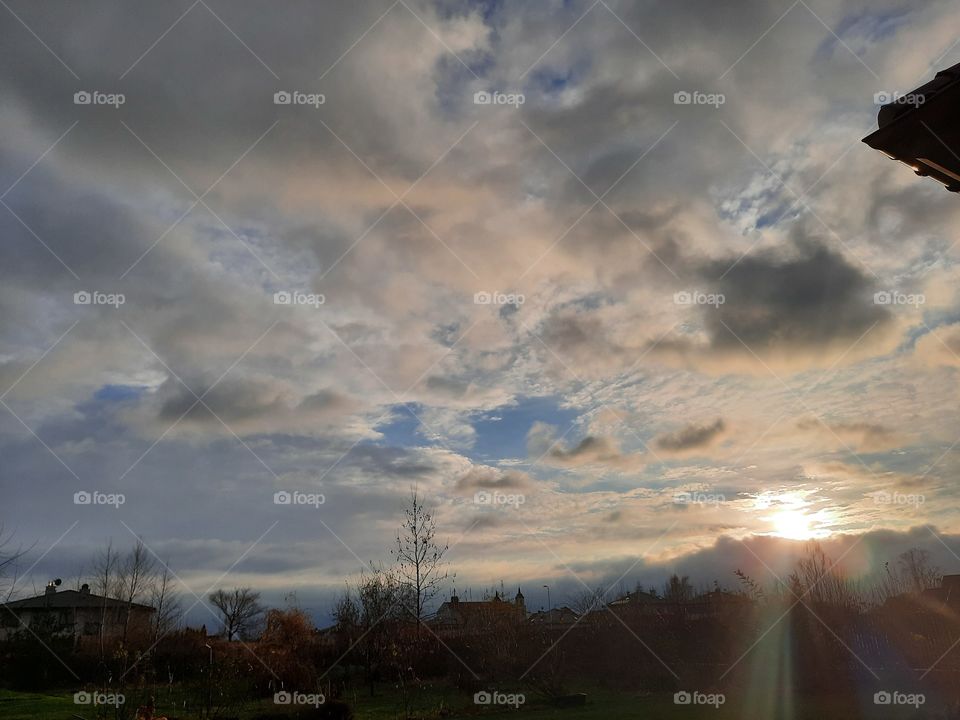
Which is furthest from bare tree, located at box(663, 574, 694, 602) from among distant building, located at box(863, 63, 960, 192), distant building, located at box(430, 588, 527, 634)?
distant building, located at box(863, 63, 960, 192)

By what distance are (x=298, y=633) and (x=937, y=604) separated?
23810 mm

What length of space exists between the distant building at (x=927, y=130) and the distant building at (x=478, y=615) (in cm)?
2455

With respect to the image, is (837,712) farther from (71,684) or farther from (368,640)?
(71,684)

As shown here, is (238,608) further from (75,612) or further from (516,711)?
(516,711)

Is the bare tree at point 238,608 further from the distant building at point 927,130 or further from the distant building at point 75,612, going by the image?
the distant building at point 927,130

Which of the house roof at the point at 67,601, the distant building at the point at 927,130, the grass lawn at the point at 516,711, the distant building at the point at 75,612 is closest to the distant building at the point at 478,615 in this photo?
the grass lawn at the point at 516,711

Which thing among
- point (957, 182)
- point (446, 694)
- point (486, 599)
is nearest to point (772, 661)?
point (446, 694)

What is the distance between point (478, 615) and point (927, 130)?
27.3m

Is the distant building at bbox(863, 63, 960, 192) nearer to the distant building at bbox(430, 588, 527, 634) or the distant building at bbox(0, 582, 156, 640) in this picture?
the distant building at bbox(430, 588, 527, 634)

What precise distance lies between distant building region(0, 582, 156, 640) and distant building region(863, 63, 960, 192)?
44.2m

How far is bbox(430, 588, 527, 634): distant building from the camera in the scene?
2662 cm

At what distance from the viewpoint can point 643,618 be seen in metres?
24.2

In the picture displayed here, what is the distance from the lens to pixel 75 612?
49906mm

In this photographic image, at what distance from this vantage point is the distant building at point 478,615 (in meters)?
26.6
